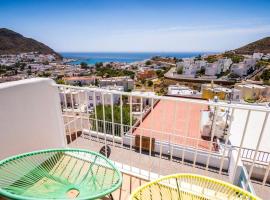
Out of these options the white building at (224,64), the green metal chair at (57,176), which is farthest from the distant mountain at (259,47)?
the green metal chair at (57,176)

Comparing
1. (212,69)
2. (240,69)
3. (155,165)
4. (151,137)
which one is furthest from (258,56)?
(151,137)

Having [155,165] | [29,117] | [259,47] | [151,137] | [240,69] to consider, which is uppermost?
[259,47]

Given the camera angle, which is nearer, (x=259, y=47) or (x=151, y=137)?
(x=151, y=137)

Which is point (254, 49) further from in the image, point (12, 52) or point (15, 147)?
point (12, 52)

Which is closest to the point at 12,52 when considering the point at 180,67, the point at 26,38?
the point at 26,38

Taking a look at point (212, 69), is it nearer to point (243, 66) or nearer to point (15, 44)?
point (243, 66)

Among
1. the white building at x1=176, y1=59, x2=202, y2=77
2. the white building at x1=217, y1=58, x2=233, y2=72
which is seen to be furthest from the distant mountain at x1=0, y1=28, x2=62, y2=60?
the white building at x1=217, y1=58, x2=233, y2=72

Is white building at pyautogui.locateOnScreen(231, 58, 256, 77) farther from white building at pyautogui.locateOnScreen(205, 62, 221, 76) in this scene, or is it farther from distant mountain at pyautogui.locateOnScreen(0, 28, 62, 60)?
distant mountain at pyautogui.locateOnScreen(0, 28, 62, 60)
